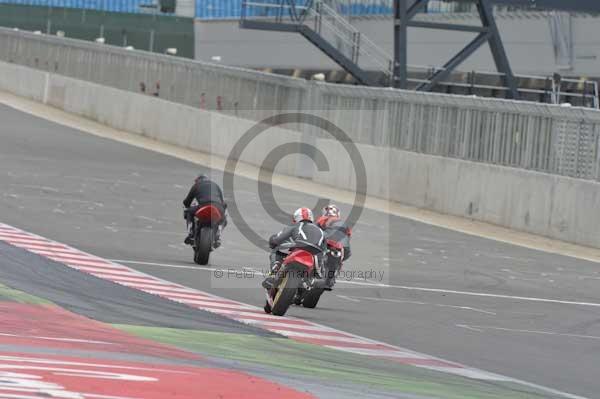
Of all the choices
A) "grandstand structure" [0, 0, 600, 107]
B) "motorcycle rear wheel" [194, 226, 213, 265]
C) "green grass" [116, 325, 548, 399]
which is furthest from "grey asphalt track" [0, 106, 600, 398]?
"grandstand structure" [0, 0, 600, 107]

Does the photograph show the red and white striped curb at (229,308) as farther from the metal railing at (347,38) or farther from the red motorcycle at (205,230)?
the metal railing at (347,38)

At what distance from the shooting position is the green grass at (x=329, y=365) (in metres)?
11.8

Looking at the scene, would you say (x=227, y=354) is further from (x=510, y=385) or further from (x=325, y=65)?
(x=325, y=65)

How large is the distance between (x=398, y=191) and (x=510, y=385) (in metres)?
21.2

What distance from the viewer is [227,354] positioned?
42.4ft

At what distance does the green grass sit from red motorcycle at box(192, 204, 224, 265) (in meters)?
6.55

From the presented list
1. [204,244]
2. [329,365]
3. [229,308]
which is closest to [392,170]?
[204,244]

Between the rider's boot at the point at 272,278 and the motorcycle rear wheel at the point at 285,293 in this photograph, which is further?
the rider's boot at the point at 272,278

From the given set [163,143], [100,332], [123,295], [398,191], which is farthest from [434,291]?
[163,143]

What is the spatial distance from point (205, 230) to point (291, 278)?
539cm

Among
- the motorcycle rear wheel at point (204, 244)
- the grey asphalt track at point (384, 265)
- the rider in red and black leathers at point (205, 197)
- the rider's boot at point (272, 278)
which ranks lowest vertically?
the grey asphalt track at point (384, 265)

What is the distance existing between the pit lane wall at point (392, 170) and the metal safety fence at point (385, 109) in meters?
0.42

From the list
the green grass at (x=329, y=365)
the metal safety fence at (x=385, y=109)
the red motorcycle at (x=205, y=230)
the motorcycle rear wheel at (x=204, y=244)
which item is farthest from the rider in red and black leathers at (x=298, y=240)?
the metal safety fence at (x=385, y=109)

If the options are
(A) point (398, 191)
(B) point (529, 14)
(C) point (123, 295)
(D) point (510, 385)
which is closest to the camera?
(D) point (510, 385)
